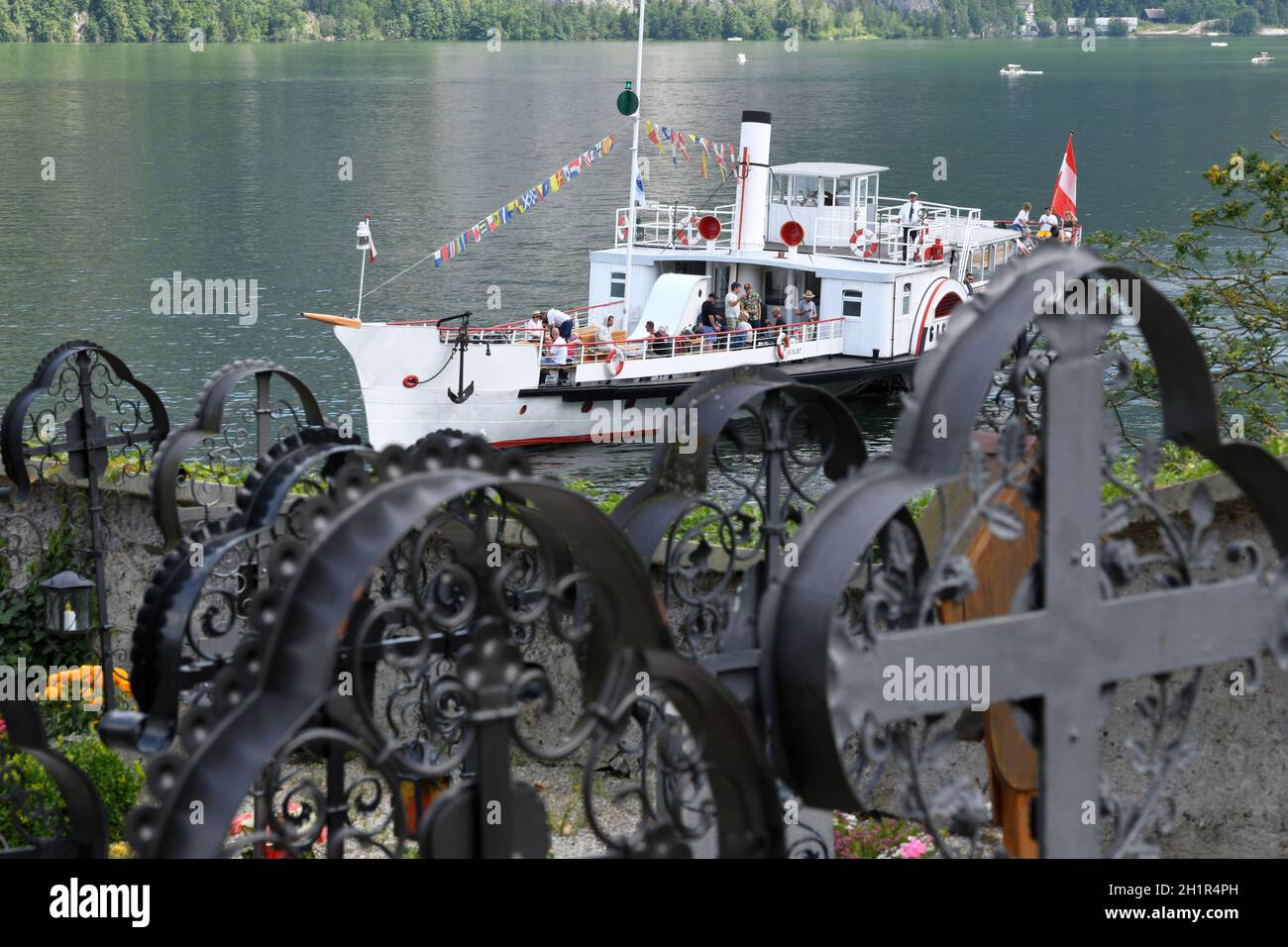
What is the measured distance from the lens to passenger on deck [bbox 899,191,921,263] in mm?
35100

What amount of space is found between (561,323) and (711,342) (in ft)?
9.57

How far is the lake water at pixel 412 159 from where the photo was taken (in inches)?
1642

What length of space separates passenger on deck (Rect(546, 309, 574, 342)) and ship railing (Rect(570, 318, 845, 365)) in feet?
1.40

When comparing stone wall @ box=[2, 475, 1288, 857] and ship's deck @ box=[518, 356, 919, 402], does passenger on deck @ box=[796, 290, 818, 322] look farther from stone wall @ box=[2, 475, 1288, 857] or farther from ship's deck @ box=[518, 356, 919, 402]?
stone wall @ box=[2, 475, 1288, 857]

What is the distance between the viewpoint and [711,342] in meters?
32.6

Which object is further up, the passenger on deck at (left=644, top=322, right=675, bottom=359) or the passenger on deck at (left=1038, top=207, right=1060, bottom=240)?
the passenger on deck at (left=1038, top=207, right=1060, bottom=240)

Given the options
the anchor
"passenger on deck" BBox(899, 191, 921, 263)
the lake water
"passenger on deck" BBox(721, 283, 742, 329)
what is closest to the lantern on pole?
the anchor

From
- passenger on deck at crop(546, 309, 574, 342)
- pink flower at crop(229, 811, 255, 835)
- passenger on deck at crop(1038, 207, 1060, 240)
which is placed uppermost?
passenger on deck at crop(1038, 207, 1060, 240)

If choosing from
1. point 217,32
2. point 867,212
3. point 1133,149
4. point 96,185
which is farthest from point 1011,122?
point 217,32

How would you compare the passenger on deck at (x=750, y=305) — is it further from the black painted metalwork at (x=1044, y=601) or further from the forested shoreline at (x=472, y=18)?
the forested shoreline at (x=472, y=18)

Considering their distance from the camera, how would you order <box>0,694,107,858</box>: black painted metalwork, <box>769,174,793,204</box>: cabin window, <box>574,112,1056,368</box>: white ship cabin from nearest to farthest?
1. <box>0,694,107,858</box>: black painted metalwork
2. <box>574,112,1056,368</box>: white ship cabin
3. <box>769,174,793,204</box>: cabin window

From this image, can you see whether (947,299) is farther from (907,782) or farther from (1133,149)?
(1133,149)
